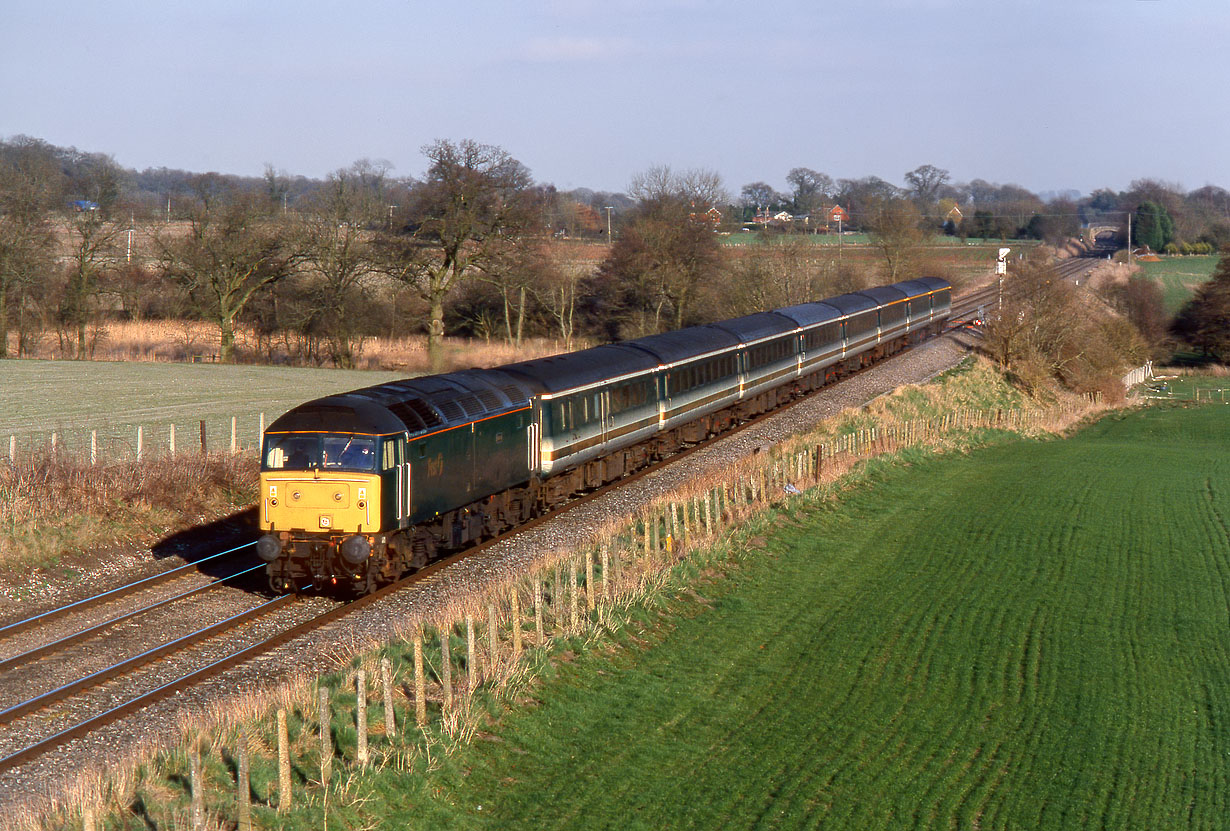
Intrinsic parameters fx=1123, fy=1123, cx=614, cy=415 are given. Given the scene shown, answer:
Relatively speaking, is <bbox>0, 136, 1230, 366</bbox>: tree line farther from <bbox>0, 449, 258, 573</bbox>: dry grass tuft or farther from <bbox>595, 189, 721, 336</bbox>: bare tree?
<bbox>0, 449, 258, 573</bbox>: dry grass tuft

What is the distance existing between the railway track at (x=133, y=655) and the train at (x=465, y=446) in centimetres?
64

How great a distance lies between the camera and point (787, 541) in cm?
2283

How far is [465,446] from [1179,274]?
372ft

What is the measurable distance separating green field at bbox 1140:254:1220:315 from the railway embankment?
8021cm

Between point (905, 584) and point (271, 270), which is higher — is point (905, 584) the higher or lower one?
the lower one

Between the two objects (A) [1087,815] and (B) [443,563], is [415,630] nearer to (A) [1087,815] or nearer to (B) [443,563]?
(B) [443,563]

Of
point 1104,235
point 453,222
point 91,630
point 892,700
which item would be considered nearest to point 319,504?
point 91,630

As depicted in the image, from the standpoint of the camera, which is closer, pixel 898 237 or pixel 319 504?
pixel 319 504

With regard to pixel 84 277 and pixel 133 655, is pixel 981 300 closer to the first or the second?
pixel 84 277

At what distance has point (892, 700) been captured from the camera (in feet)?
47.7

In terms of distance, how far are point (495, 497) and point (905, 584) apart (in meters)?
7.74

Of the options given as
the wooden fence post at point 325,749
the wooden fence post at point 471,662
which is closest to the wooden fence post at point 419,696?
the wooden fence post at point 471,662

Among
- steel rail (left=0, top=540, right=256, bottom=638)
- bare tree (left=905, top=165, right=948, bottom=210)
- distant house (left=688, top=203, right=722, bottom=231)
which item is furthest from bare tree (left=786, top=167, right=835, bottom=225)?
steel rail (left=0, top=540, right=256, bottom=638)

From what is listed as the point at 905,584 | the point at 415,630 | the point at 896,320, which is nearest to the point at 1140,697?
the point at 905,584
